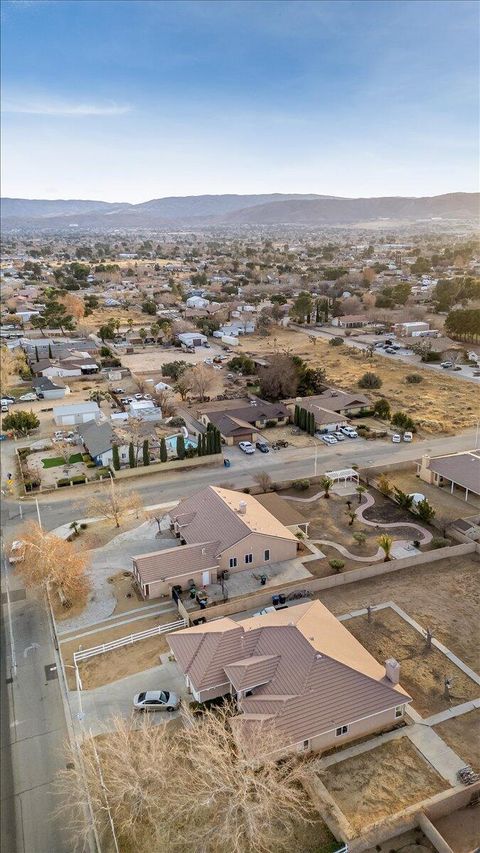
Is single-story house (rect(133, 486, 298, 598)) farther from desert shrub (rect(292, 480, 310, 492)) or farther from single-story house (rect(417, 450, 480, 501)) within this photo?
single-story house (rect(417, 450, 480, 501))

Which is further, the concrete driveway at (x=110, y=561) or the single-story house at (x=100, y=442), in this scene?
the single-story house at (x=100, y=442)

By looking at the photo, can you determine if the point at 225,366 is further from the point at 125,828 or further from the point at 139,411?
the point at 125,828

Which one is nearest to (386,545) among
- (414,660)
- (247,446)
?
(414,660)

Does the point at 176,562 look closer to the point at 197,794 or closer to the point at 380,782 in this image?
the point at 380,782

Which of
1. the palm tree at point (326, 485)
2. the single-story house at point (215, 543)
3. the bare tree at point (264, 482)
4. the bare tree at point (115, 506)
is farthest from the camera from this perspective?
the bare tree at point (264, 482)

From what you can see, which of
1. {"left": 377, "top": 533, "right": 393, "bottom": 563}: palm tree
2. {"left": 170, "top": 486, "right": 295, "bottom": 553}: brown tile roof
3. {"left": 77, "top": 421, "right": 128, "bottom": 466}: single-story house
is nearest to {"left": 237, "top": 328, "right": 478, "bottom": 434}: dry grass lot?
{"left": 377, "top": 533, "right": 393, "bottom": 563}: palm tree

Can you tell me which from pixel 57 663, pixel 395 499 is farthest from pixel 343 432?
pixel 57 663

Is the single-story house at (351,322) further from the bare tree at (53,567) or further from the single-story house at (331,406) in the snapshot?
the bare tree at (53,567)

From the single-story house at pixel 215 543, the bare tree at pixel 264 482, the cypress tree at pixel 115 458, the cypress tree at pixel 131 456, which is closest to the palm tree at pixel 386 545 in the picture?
the single-story house at pixel 215 543

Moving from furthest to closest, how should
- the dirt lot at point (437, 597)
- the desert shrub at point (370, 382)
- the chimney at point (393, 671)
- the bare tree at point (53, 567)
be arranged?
the desert shrub at point (370, 382) < the bare tree at point (53, 567) < the dirt lot at point (437, 597) < the chimney at point (393, 671)
